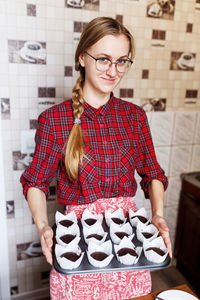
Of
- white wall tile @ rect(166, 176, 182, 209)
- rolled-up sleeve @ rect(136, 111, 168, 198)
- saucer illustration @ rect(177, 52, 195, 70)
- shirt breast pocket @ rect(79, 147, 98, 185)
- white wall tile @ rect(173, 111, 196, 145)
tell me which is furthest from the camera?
white wall tile @ rect(166, 176, 182, 209)

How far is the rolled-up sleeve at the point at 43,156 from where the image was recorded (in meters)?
0.98

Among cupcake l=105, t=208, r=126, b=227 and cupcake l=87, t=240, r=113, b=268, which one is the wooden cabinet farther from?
cupcake l=87, t=240, r=113, b=268

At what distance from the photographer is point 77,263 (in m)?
0.79

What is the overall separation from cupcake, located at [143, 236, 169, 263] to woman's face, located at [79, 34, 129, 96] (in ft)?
1.69

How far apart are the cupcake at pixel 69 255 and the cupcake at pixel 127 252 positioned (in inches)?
4.4

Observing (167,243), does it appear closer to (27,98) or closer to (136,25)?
(27,98)

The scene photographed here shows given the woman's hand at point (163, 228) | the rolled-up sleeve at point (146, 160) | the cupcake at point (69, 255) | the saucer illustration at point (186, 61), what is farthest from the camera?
the saucer illustration at point (186, 61)

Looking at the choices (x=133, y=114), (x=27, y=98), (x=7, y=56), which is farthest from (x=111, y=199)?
(x=7, y=56)

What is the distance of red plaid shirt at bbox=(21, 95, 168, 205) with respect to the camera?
0.99 meters

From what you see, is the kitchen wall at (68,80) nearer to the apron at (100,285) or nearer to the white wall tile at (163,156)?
the white wall tile at (163,156)

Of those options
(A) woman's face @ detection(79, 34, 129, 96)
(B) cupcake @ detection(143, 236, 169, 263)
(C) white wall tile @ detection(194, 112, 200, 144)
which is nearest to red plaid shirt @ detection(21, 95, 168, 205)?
(A) woman's face @ detection(79, 34, 129, 96)

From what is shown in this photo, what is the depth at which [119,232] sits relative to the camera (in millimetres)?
922

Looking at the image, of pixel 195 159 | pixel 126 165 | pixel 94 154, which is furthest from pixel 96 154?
pixel 195 159

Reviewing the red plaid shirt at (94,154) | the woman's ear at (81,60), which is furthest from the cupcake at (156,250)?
the woman's ear at (81,60)
